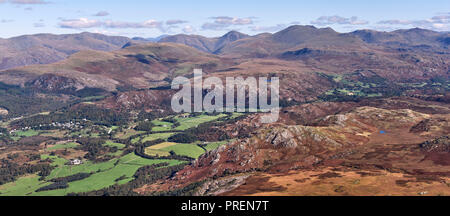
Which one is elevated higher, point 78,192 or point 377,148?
point 377,148

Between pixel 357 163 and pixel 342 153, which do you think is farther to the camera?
pixel 342 153
